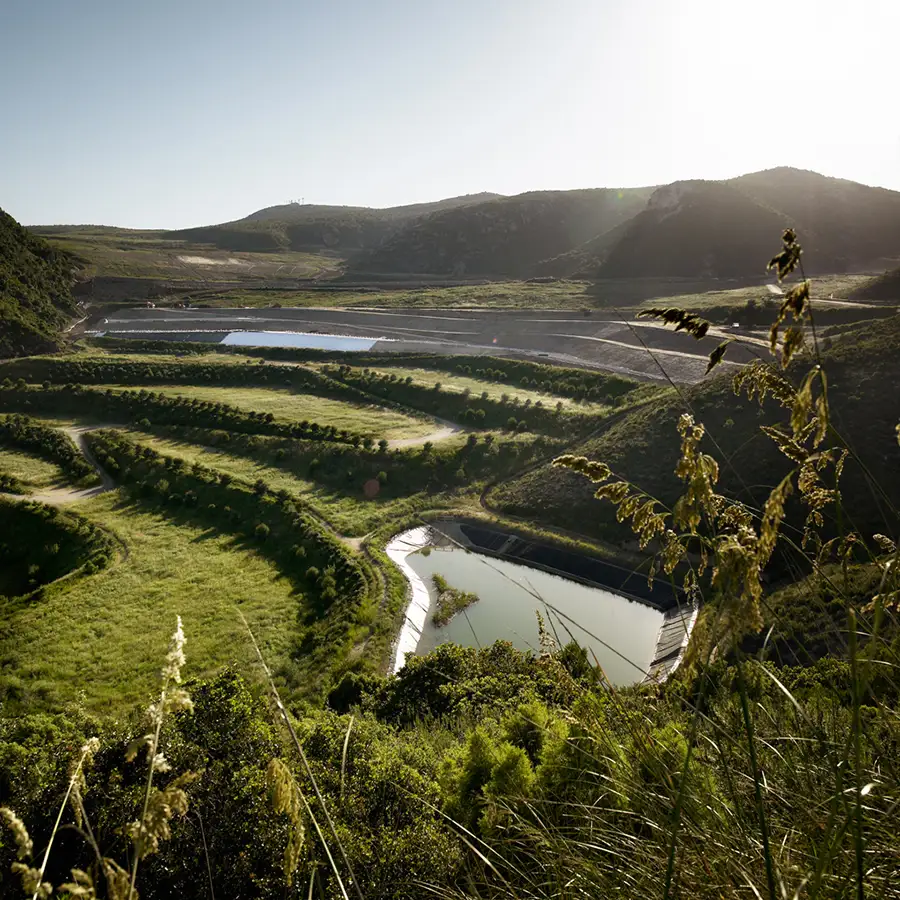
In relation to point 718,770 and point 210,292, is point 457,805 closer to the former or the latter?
point 718,770

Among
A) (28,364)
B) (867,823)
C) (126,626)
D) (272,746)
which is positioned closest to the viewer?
(867,823)

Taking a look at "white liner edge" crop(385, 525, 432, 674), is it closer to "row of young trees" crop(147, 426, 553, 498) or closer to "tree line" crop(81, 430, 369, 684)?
"tree line" crop(81, 430, 369, 684)

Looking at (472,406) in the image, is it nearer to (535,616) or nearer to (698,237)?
(535,616)

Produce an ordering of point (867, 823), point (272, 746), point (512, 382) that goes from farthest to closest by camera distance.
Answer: point (512, 382) → point (272, 746) → point (867, 823)

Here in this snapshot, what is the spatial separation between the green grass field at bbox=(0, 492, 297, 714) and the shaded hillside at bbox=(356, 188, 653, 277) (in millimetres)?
92964

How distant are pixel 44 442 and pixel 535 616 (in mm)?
30401

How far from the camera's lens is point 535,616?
19.1 metres

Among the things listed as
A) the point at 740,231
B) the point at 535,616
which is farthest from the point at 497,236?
the point at 535,616

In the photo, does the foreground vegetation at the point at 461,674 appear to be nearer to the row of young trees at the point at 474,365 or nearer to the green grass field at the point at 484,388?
the row of young trees at the point at 474,365

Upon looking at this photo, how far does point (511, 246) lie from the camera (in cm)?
11581

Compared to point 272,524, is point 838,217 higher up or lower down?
higher up

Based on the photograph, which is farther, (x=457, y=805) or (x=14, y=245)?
(x=14, y=245)

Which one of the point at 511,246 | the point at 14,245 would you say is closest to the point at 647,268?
the point at 511,246

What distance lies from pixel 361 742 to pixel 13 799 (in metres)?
3.98
